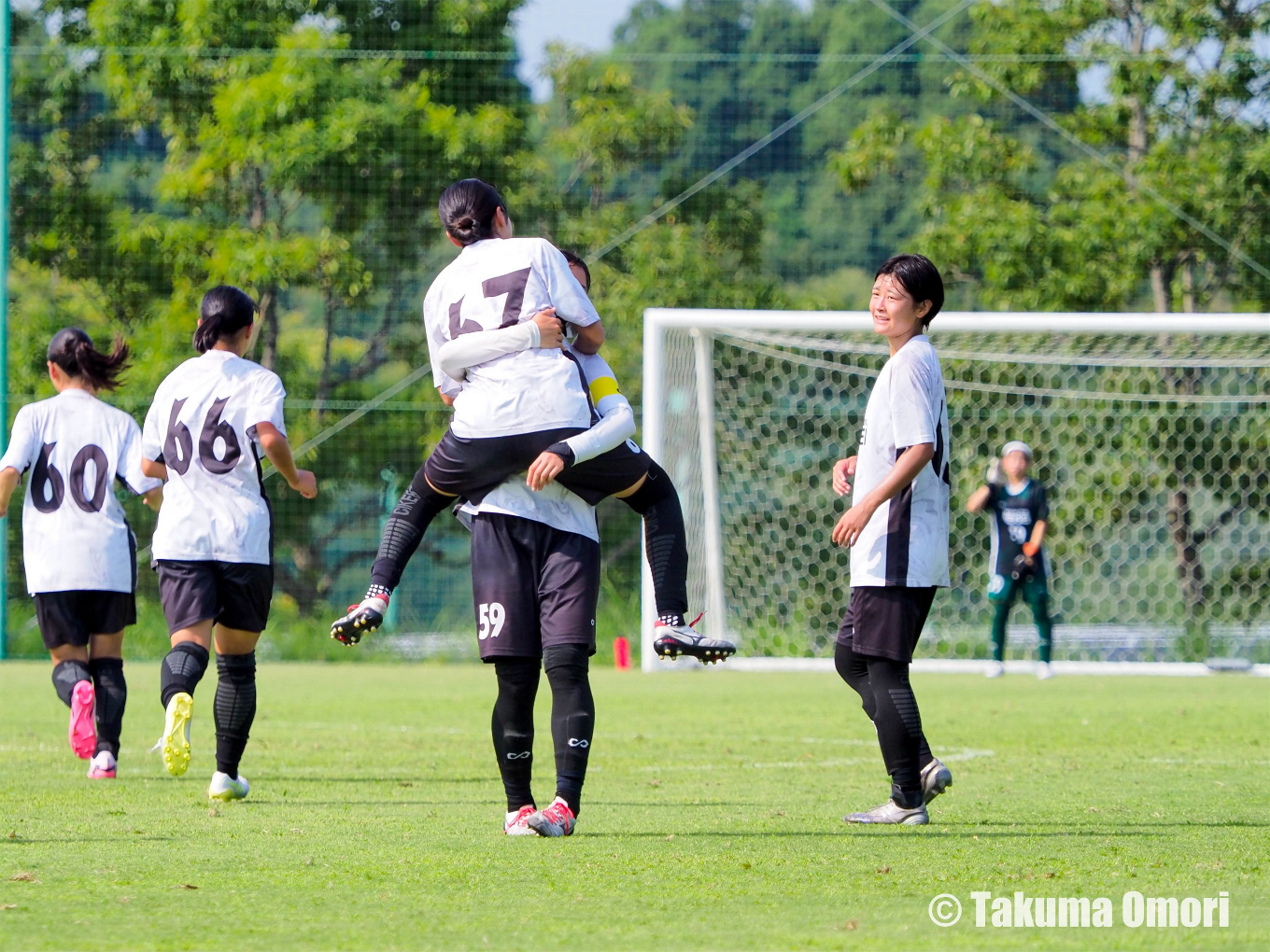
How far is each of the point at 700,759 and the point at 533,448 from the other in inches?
120

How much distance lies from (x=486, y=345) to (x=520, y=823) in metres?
1.34

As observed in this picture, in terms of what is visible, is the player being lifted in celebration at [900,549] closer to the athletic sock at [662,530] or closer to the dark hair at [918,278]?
the dark hair at [918,278]

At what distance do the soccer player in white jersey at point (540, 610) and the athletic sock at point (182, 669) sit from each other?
1419 mm

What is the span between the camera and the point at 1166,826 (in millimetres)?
4992

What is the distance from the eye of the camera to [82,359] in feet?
23.3

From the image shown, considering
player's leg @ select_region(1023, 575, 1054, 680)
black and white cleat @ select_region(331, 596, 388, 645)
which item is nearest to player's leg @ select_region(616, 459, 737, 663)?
black and white cleat @ select_region(331, 596, 388, 645)

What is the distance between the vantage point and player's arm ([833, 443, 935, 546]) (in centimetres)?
496

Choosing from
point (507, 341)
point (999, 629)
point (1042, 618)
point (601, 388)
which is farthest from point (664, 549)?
point (999, 629)

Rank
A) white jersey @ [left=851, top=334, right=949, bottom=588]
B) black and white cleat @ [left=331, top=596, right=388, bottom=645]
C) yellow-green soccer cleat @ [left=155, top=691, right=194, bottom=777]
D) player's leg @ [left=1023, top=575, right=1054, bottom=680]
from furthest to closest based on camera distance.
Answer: player's leg @ [left=1023, top=575, right=1054, bottom=680] < yellow-green soccer cleat @ [left=155, top=691, right=194, bottom=777] < white jersey @ [left=851, top=334, right=949, bottom=588] < black and white cleat @ [left=331, top=596, right=388, bottom=645]

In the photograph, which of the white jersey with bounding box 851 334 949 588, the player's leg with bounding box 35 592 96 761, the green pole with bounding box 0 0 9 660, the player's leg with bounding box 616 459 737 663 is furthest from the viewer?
the green pole with bounding box 0 0 9 660

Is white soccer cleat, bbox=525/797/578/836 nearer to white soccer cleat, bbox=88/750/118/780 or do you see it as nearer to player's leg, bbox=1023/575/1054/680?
white soccer cleat, bbox=88/750/118/780

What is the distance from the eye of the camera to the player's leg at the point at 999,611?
43.5 ft

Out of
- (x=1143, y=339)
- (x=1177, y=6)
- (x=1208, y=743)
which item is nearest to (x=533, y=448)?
(x=1208, y=743)

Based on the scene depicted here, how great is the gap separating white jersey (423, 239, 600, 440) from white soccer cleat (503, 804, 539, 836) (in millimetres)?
1079
